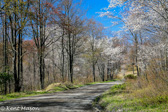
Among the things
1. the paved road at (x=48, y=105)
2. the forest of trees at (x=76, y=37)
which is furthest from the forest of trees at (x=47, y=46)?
the paved road at (x=48, y=105)

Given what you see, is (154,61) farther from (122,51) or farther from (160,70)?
(122,51)

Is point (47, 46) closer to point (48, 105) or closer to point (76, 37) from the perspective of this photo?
point (76, 37)

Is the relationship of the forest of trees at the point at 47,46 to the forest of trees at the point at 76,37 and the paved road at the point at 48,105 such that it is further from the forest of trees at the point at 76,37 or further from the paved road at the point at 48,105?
the paved road at the point at 48,105

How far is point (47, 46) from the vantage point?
18.1m

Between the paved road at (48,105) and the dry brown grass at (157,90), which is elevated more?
the dry brown grass at (157,90)

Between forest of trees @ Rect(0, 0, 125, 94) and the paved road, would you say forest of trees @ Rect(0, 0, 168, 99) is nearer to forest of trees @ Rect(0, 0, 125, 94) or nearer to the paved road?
forest of trees @ Rect(0, 0, 125, 94)

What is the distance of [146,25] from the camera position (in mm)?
9555

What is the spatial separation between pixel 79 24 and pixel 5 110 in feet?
61.8

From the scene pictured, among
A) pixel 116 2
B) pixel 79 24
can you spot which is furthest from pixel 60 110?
pixel 79 24

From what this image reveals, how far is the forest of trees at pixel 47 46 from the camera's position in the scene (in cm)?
1390

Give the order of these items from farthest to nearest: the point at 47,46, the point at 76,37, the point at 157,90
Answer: the point at 76,37 → the point at 47,46 → the point at 157,90

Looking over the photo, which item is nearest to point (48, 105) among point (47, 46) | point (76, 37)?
point (47, 46)

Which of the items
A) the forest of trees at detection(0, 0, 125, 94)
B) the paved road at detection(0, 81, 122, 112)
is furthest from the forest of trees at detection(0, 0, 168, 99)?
the paved road at detection(0, 81, 122, 112)

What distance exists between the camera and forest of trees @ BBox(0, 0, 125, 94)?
547 inches
